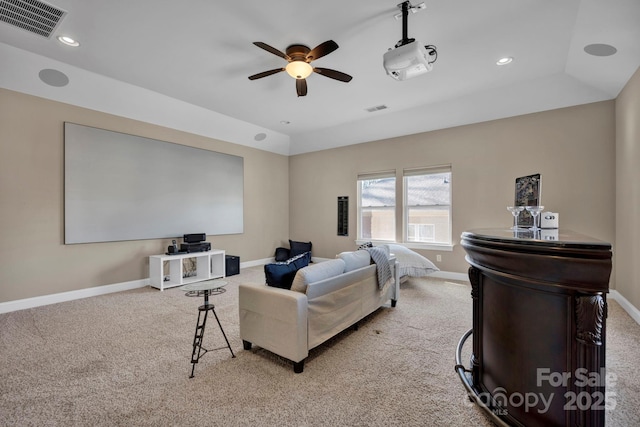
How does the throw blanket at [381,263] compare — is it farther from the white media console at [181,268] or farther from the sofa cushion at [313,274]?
the white media console at [181,268]

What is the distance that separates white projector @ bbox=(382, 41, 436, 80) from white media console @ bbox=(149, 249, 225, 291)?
417 cm

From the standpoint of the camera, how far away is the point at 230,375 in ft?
7.07

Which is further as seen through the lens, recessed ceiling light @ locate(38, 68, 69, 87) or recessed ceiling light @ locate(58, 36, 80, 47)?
recessed ceiling light @ locate(38, 68, 69, 87)

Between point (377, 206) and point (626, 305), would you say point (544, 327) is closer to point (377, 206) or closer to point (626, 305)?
point (626, 305)

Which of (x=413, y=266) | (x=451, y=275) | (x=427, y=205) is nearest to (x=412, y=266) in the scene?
(x=413, y=266)

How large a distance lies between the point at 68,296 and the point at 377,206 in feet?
18.1

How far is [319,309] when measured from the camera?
2367 mm

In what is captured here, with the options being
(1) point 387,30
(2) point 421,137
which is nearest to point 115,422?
(1) point 387,30

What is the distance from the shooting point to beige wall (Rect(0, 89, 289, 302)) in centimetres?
354

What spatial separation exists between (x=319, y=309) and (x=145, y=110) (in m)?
4.42

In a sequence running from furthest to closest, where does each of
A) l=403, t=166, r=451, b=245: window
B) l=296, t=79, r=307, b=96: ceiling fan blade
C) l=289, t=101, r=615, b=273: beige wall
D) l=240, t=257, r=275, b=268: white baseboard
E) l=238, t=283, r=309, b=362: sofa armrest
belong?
1. l=240, t=257, r=275, b=268: white baseboard
2. l=403, t=166, r=451, b=245: window
3. l=289, t=101, r=615, b=273: beige wall
4. l=296, t=79, r=307, b=96: ceiling fan blade
5. l=238, t=283, r=309, b=362: sofa armrest

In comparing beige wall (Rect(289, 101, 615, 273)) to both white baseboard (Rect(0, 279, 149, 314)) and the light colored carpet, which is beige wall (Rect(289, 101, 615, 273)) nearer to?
the light colored carpet

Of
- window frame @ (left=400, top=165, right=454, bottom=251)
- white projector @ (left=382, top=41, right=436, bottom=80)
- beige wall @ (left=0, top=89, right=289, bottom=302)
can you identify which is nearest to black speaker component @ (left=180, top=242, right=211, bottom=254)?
beige wall @ (left=0, top=89, right=289, bottom=302)

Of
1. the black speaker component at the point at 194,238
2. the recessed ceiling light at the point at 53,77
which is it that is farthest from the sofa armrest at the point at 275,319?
the recessed ceiling light at the point at 53,77
